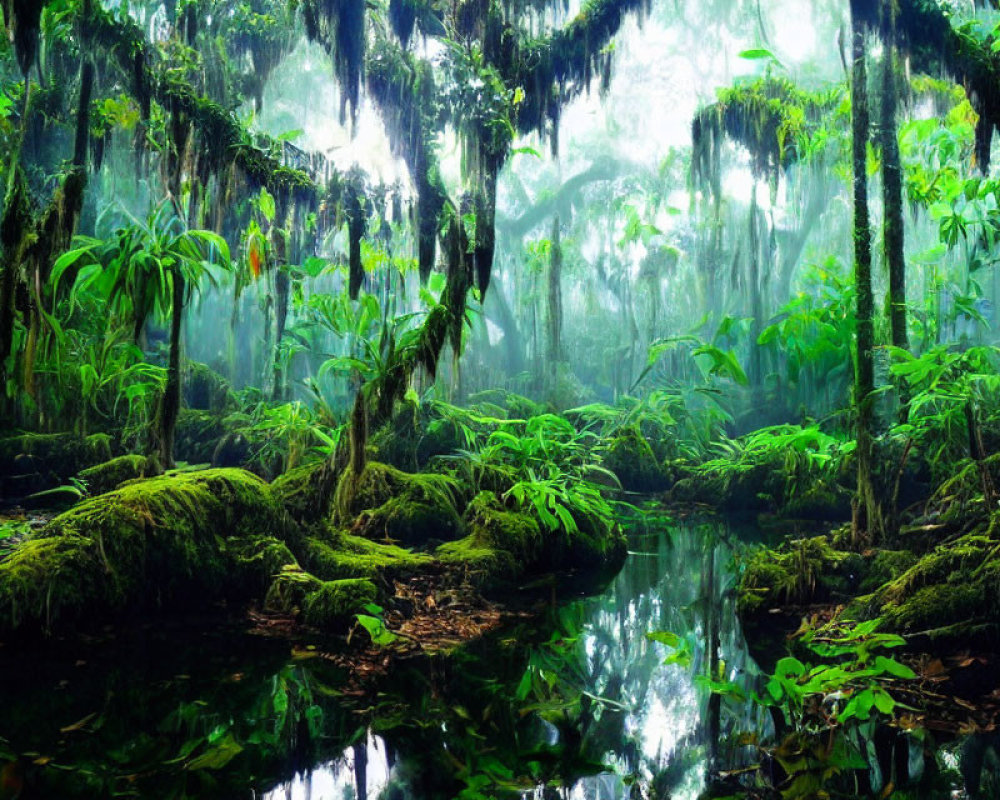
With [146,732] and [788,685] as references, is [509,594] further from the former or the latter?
[146,732]

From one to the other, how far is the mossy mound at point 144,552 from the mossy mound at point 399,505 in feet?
3.49

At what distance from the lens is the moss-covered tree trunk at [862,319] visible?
5934 mm

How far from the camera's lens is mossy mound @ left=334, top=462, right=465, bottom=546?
257 inches

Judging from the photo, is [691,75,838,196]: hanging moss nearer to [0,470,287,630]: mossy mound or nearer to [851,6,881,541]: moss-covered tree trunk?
[851,6,881,541]: moss-covered tree trunk

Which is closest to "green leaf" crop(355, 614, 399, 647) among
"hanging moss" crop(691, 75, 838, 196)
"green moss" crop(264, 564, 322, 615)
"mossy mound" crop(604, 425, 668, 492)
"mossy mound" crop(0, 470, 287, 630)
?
"green moss" crop(264, 564, 322, 615)

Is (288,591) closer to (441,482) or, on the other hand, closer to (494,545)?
(494,545)

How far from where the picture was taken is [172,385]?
236 inches

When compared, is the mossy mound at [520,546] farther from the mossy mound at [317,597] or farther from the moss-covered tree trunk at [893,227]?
the moss-covered tree trunk at [893,227]

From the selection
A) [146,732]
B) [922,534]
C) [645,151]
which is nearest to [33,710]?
[146,732]

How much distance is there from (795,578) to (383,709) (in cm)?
313

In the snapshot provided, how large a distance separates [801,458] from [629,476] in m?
3.02

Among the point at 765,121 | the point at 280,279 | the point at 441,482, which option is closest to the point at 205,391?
the point at 280,279

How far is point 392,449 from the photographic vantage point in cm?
912

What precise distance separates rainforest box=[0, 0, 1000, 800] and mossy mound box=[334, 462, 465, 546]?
37mm
